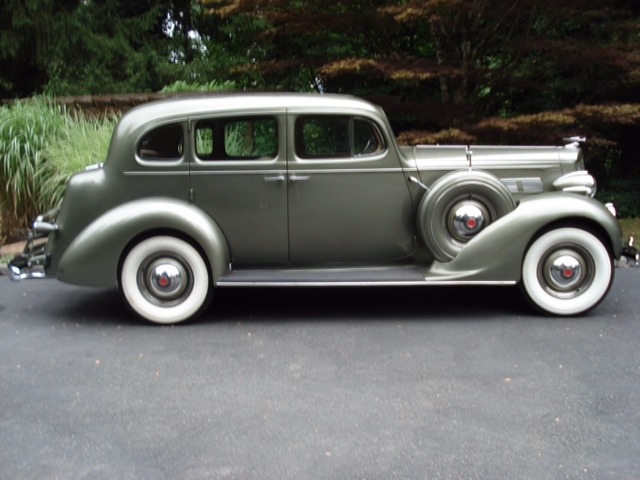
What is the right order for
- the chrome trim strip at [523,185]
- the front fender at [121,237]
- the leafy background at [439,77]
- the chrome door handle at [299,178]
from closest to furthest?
1. the front fender at [121,237]
2. the chrome door handle at [299,178]
3. the chrome trim strip at [523,185]
4. the leafy background at [439,77]

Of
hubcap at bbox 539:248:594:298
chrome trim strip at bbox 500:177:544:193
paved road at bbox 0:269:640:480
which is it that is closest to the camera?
paved road at bbox 0:269:640:480

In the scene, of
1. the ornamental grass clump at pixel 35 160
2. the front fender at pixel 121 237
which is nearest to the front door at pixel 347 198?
the front fender at pixel 121 237

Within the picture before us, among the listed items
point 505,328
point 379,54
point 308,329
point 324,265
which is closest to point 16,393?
point 308,329

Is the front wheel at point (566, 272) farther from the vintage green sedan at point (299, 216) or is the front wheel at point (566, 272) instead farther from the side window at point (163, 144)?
the side window at point (163, 144)

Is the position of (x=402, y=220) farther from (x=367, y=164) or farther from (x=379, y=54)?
(x=379, y=54)

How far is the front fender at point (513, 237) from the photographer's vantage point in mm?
5426

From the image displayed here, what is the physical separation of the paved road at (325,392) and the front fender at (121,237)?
415mm

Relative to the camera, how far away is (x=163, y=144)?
18.8 ft

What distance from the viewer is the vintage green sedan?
546 cm

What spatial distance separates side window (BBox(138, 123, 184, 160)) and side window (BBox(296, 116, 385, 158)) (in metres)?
0.92

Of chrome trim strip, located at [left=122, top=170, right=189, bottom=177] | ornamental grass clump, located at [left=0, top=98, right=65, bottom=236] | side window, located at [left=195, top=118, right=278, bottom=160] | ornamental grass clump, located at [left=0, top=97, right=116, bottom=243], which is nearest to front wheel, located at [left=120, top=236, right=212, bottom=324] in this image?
chrome trim strip, located at [left=122, top=170, right=189, bottom=177]

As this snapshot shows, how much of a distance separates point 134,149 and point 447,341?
2.72 metres

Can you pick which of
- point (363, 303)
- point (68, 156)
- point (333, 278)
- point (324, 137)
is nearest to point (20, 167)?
point (68, 156)

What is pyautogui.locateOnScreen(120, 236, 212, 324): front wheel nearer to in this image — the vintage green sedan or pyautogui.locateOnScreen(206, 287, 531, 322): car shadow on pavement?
the vintage green sedan
